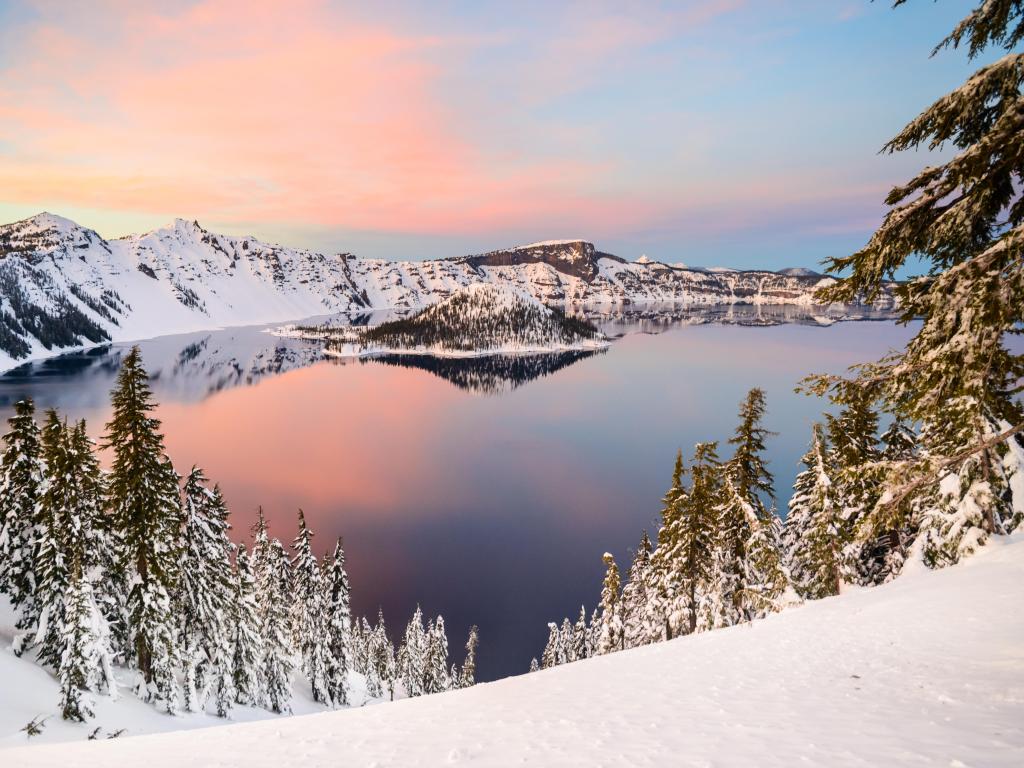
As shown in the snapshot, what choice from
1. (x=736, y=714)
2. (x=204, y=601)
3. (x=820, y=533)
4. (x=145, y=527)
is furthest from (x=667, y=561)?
(x=145, y=527)

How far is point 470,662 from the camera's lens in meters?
50.2

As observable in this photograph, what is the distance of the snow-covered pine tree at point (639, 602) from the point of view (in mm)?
32219

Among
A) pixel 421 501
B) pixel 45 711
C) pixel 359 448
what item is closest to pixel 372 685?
pixel 45 711

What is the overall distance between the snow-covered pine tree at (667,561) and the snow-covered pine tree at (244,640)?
2184cm

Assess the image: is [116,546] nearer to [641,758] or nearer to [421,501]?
[641,758]

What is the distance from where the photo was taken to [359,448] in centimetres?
10638

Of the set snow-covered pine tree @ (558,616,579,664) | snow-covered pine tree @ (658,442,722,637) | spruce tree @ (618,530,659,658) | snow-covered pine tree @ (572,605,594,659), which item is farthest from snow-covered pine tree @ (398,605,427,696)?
snow-covered pine tree @ (658,442,722,637)

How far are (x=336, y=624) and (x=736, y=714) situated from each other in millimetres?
31387

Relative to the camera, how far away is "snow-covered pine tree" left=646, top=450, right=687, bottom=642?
26206 mm

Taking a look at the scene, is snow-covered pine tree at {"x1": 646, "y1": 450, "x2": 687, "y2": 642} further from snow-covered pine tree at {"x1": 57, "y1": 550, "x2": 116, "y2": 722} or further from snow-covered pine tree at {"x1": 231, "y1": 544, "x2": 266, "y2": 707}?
snow-covered pine tree at {"x1": 57, "y1": 550, "x2": 116, "y2": 722}

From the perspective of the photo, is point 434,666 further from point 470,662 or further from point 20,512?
point 20,512

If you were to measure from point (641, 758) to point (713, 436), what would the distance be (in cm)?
10217

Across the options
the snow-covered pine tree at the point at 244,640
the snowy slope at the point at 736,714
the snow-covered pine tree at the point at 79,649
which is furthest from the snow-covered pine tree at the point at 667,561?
the snow-covered pine tree at the point at 79,649

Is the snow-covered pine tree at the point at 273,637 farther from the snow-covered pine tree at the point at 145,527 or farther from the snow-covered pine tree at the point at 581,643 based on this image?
the snow-covered pine tree at the point at 581,643
